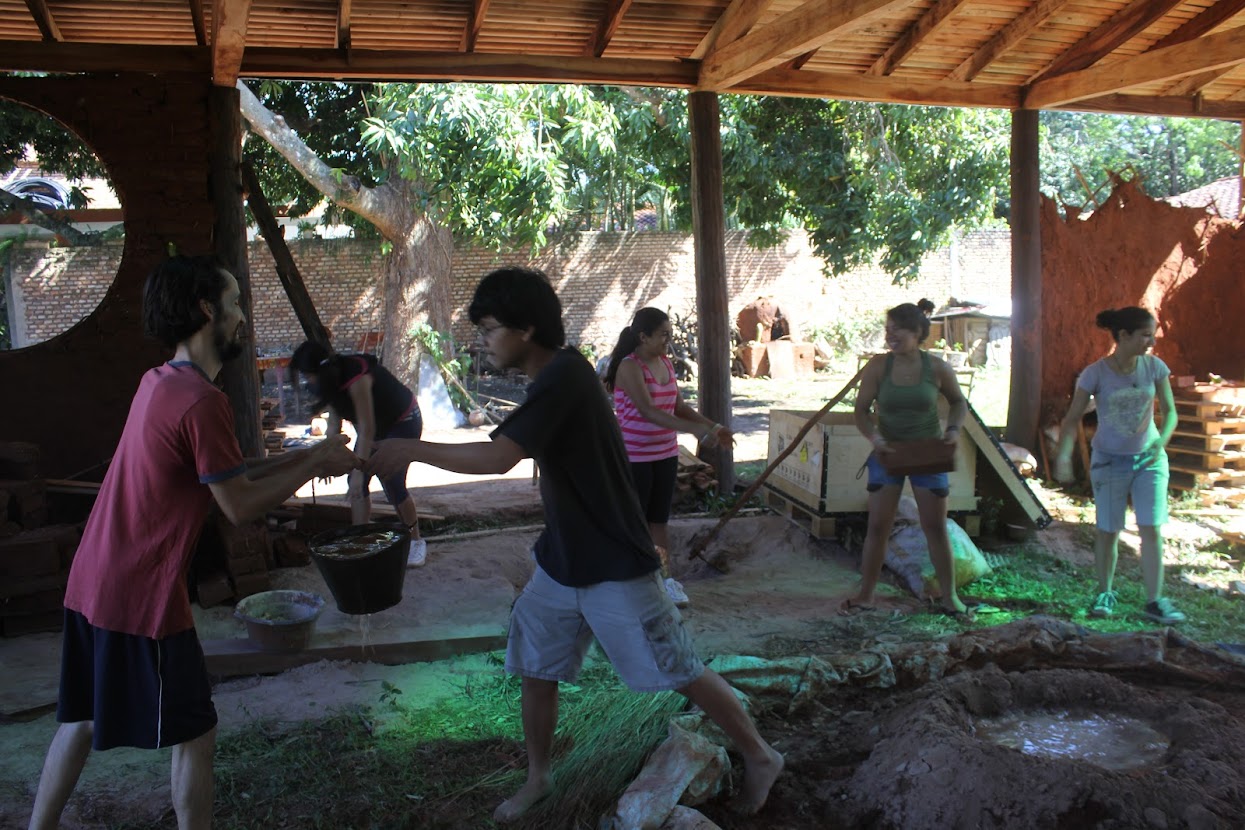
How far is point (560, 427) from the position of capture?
282cm

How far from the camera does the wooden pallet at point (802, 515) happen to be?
668 centimetres

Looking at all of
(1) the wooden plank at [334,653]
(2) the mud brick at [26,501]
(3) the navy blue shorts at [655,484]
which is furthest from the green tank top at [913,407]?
(2) the mud brick at [26,501]

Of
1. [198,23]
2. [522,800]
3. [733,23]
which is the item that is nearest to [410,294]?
[198,23]

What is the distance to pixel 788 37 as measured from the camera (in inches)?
242

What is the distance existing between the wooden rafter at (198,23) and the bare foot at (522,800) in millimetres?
4979

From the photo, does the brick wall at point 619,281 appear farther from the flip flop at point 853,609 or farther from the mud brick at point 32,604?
the flip flop at point 853,609

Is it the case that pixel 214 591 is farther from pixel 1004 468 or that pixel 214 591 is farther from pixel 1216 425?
pixel 1216 425

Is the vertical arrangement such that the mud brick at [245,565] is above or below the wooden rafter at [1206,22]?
below

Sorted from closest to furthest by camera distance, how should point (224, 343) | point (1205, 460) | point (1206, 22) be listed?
point (224, 343)
point (1206, 22)
point (1205, 460)

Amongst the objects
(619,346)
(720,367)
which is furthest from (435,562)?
A: (720,367)

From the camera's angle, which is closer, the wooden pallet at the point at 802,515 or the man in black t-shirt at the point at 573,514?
the man in black t-shirt at the point at 573,514

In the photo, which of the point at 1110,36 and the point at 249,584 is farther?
the point at 1110,36

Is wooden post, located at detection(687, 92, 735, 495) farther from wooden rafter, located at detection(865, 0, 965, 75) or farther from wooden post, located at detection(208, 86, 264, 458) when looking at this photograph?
wooden post, located at detection(208, 86, 264, 458)

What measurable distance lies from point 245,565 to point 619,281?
49.9 ft
